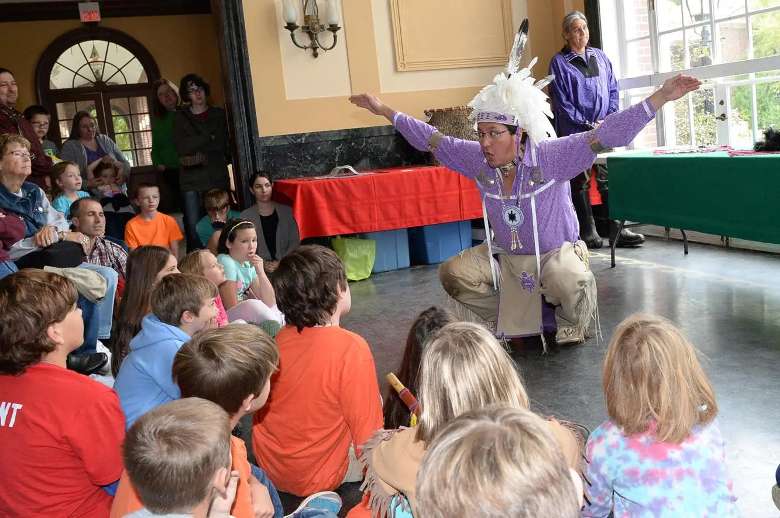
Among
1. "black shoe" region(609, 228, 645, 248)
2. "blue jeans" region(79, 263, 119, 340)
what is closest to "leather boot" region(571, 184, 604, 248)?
"black shoe" region(609, 228, 645, 248)

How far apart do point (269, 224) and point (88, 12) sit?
646cm

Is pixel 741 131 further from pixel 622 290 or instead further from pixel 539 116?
pixel 539 116

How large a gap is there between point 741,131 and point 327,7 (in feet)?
10.3

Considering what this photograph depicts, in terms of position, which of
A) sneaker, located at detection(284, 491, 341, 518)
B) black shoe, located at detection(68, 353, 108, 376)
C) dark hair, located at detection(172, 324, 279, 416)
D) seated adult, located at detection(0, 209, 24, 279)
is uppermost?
seated adult, located at detection(0, 209, 24, 279)

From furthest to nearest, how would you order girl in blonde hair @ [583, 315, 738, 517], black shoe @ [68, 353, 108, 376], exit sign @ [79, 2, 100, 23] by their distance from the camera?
exit sign @ [79, 2, 100, 23], black shoe @ [68, 353, 108, 376], girl in blonde hair @ [583, 315, 738, 517]

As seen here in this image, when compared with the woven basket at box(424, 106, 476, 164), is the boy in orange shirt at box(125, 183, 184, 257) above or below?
below

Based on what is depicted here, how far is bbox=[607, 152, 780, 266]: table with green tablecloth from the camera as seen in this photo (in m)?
3.65

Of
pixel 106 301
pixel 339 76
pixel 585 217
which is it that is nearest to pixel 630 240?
pixel 585 217

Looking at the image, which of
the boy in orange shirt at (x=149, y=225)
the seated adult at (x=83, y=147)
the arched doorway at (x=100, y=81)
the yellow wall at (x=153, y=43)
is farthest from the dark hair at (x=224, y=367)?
the arched doorway at (x=100, y=81)

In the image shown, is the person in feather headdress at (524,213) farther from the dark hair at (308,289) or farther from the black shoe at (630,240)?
the black shoe at (630,240)

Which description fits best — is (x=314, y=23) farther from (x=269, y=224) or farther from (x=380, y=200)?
(x=269, y=224)

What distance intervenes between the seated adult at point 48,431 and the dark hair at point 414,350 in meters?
0.68

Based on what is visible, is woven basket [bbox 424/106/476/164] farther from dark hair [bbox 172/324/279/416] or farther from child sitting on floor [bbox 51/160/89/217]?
dark hair [bbox 172/324/279/416]

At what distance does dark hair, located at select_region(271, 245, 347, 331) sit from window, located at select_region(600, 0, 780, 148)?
11.8ft
